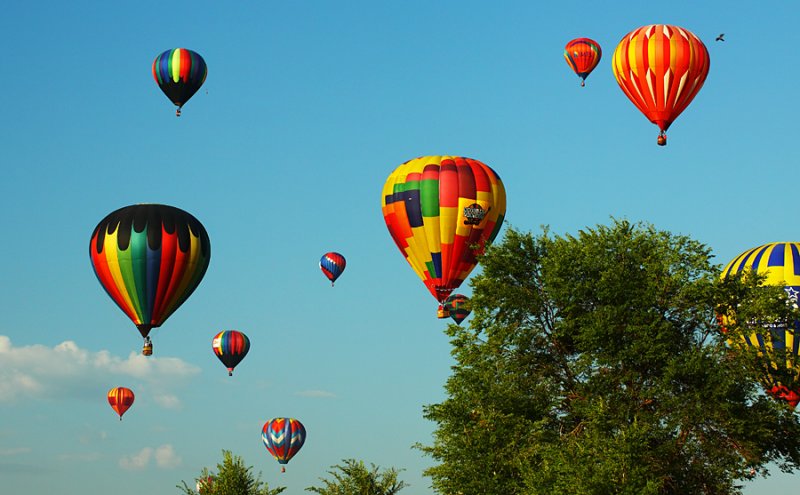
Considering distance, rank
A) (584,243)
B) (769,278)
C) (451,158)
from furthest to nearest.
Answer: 1. (451,158)
2. (769,278)
3. (584,243)

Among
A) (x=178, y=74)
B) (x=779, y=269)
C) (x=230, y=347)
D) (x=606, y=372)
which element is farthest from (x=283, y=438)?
(x=606, y=372)

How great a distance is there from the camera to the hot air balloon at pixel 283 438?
11694 cm

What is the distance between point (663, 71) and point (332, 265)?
2292 inches

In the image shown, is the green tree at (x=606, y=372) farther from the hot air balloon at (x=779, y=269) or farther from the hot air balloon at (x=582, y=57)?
the hot air balloon at (x=582, y=57)

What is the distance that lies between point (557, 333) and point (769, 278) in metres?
21.8

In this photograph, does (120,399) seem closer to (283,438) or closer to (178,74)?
(283,438)

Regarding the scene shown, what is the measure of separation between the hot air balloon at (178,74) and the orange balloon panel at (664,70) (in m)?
30.9

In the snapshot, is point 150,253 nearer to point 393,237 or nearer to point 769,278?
point 393,237

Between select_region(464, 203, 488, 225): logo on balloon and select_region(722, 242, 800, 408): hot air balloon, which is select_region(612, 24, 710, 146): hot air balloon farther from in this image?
select_region(464, 203, 488, 225): logo on balloon

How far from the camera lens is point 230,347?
119 metres

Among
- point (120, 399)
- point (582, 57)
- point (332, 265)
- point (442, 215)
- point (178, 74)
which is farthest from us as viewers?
point (332, 265)

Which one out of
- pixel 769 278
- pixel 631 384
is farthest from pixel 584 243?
pixel 769 278

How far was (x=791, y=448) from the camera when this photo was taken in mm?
57812

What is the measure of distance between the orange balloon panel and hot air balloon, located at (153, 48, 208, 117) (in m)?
30.9
